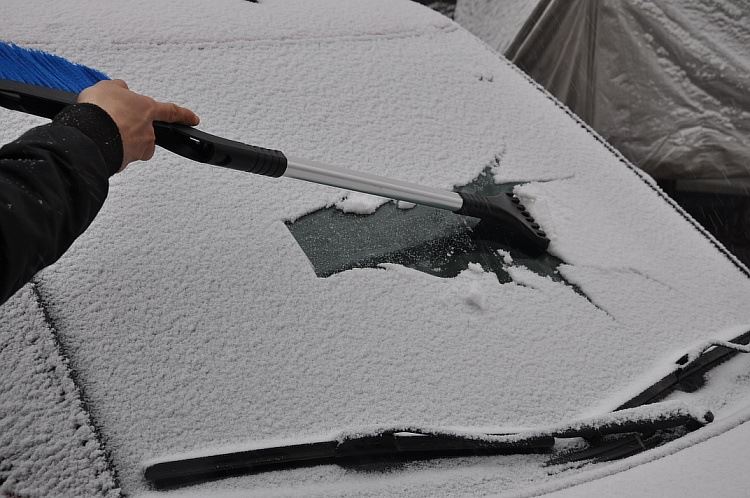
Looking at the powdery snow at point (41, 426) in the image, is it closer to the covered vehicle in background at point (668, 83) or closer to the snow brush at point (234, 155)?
the snow brush at point (234, 155)

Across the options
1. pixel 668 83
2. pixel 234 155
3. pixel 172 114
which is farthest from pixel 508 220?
pixel 668 83

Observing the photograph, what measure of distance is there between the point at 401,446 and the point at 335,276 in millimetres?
363

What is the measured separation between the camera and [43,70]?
1.38 m

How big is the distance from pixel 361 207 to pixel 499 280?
33cm

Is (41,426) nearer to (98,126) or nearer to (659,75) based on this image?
(98,126)

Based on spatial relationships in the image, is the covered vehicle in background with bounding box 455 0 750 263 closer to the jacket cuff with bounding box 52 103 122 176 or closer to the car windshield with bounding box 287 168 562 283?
the car windshield with bounding box 287 168 562 283

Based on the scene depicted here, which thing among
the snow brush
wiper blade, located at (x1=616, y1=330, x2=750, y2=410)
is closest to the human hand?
the snow brush

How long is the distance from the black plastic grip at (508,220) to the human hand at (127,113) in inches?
30.4

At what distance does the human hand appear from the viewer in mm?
1036

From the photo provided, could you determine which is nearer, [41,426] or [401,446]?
[41,426]

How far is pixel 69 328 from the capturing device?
1.15 metres

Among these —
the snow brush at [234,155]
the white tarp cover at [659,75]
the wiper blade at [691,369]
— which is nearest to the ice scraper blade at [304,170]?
the snow brush at [234,155]

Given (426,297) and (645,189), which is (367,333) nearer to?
(426,297)

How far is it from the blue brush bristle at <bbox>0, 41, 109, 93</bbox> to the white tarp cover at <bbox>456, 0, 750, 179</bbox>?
320 cm
